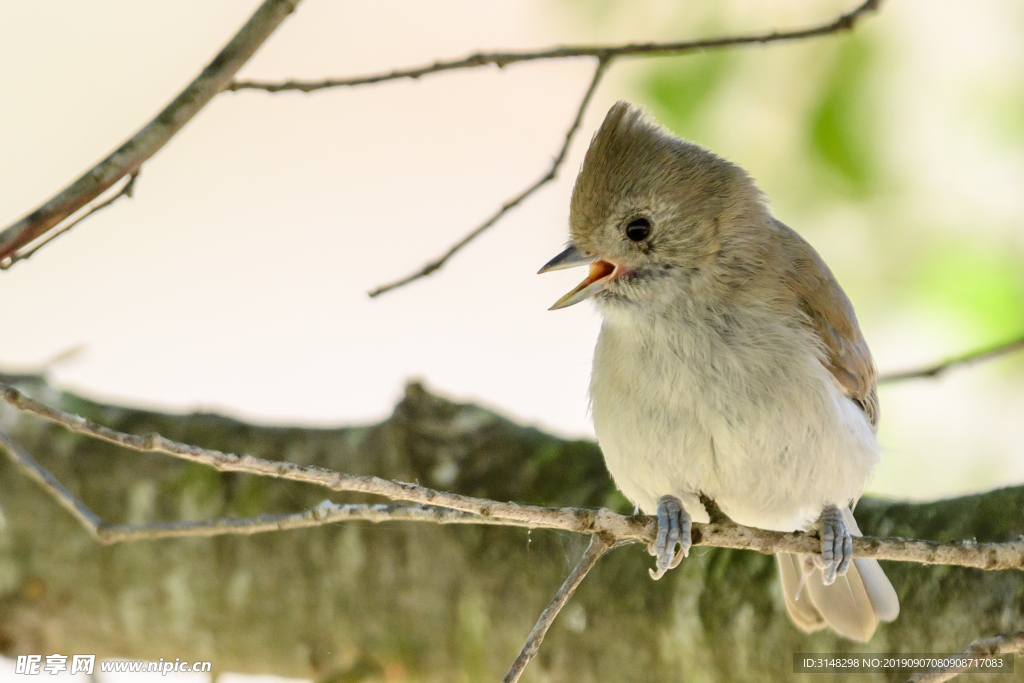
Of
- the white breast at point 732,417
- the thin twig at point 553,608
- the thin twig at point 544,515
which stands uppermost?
the white breast at point 732,417

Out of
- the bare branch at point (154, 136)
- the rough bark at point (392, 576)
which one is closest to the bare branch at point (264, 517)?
the bare branch at point (154, 136)

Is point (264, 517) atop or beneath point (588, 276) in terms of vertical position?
beneath

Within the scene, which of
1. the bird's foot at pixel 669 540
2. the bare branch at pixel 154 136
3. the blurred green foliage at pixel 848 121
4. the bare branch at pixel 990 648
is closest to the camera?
the bare branch at pixel 154 136

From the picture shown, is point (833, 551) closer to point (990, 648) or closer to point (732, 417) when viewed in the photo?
point (732, 417)

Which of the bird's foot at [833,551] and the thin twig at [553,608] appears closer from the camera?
the thin twig at [553,608]

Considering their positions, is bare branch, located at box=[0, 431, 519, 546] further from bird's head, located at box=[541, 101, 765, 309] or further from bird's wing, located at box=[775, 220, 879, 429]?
bird's wing, located at box=[775, 220, 879, 429]

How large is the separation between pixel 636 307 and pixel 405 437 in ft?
2.45

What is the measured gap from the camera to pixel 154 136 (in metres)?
1.39

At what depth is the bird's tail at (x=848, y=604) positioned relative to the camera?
227 centimetres

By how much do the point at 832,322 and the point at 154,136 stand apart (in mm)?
1767

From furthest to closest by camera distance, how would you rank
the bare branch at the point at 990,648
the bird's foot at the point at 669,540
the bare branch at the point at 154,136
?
the bird's foot at the point at 669,540 < the bare branch at the point at 990,648 < the bare branch at the point at 154,136

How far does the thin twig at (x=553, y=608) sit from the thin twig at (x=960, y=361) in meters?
0.98

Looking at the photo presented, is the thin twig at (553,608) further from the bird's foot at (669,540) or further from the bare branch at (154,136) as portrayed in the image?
the bare branch at (154,136)

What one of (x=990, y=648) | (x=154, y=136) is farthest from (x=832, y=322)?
(x=154, y=136)
